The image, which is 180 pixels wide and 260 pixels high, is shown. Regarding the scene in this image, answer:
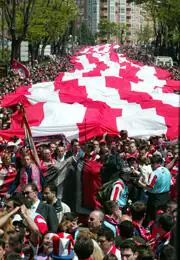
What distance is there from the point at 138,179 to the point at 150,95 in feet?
31.9

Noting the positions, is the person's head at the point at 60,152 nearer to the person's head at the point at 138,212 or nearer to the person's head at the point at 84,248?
the person's head at the point at 138,212

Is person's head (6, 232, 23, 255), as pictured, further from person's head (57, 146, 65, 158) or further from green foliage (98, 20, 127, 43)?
green foliage (98, 20, 127, 43)

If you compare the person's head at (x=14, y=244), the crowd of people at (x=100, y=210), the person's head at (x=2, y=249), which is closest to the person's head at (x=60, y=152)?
the crowd of people at (x=100, y=210)

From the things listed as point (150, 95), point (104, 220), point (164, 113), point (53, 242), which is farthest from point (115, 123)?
point (53, 242)

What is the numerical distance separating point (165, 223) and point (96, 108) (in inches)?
415

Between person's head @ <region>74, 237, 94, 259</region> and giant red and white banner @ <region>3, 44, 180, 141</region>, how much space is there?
894cm

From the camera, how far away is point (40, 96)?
19609mm

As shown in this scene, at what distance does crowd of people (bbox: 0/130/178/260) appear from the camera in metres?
6.25

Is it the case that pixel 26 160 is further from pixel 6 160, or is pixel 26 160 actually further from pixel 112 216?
pixel 112 216

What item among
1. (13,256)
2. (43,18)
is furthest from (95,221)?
(43,18)

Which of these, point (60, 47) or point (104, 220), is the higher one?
point (104, 220)

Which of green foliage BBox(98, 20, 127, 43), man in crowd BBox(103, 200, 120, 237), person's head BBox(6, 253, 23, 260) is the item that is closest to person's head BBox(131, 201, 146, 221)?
man in crowd BBox(103, 200, 120, 237)

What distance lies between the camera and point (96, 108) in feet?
57.4

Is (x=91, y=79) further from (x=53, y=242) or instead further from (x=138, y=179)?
(x=53, y=242)
